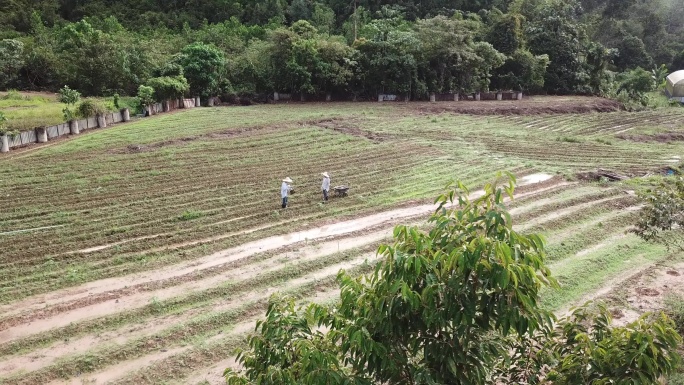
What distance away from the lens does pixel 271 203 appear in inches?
659

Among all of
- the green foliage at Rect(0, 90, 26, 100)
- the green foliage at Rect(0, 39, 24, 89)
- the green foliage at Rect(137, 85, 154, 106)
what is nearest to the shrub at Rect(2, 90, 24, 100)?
the green foliage at Rect(0, 90, 26, 100)

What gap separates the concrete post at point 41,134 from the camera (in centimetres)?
2262

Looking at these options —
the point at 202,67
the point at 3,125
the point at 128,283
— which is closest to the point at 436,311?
the point at 128,283

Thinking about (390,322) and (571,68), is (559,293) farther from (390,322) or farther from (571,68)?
(571,68)

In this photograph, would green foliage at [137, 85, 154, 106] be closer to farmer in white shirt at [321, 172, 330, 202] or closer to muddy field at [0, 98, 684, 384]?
muddy field at [0, 98, 684, 384]

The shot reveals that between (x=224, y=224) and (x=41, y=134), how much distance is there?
13.0m

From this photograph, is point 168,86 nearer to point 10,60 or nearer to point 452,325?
point 10,60

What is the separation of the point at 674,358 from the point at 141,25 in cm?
5429

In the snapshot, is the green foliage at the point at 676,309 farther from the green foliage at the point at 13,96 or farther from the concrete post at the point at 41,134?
the green foliage at the point at 13,96

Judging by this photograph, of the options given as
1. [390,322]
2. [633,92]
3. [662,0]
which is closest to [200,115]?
[390,322]

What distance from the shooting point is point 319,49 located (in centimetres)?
3662

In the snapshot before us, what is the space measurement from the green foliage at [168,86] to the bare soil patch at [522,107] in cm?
1492

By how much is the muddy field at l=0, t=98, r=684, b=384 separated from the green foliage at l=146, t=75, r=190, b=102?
2.13 metres

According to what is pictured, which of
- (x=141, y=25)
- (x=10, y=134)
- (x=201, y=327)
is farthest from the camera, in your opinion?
(x=141, y=25)
